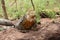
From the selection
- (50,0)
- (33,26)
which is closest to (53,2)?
(50,0)

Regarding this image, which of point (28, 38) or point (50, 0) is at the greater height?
point (50, 0)

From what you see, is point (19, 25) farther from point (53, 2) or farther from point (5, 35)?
point (53, 2)

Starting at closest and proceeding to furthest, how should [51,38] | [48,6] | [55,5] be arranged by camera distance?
1. [51,38]
2. [48,6]
3. [55,5]

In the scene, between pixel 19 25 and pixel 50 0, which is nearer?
pixel 19 25

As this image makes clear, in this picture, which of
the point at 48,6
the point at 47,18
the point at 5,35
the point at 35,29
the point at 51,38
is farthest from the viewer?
the point at 48,6

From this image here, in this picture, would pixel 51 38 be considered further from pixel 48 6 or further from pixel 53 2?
pixel 53 2

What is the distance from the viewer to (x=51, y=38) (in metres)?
4.70

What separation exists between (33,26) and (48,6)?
3.72 meters

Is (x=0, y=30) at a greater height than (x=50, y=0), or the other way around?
(x=50, y=0)

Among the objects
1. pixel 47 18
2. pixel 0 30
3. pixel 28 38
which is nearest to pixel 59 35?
pixel 28 38

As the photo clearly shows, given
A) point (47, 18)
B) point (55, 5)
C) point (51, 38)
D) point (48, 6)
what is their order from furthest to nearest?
point (55, 5) < point (48, 6) < point (47, 18) < point (51, 38)

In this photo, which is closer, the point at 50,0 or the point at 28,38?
the point at 28,38

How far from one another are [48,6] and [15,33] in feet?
14.1

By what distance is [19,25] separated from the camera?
5.40 metres
